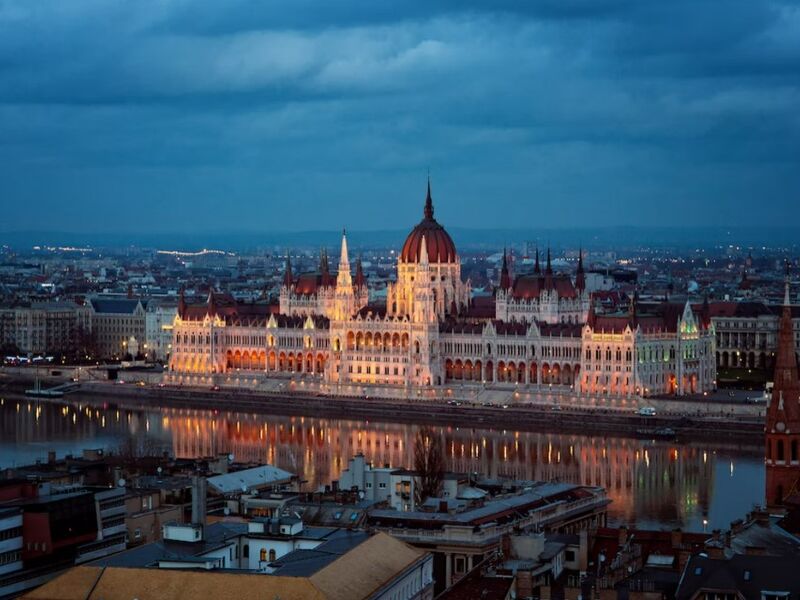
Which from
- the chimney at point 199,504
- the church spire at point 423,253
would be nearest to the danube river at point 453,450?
the church spire at point 423,253

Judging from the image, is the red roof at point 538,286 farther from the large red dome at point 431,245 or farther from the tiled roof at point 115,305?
the tiled roof at point 115,305

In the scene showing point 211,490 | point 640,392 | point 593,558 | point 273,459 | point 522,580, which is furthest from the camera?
point 640,392

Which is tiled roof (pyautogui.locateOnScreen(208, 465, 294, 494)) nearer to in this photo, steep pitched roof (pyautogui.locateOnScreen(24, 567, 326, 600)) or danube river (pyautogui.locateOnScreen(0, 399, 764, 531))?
danube river (pyautogui.locateOnScreen(0, 399, 764, 531))

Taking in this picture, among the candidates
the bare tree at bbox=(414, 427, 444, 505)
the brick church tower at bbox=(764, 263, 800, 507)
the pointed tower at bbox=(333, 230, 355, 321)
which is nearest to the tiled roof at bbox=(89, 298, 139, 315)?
the pointed tower at bbox=(333, 230, 355, 321)

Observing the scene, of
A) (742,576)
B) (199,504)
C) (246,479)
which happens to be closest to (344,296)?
(246,479)

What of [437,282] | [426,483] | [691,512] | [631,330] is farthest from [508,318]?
[426,483]

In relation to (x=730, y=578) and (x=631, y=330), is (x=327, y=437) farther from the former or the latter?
(x=730, y=578)
